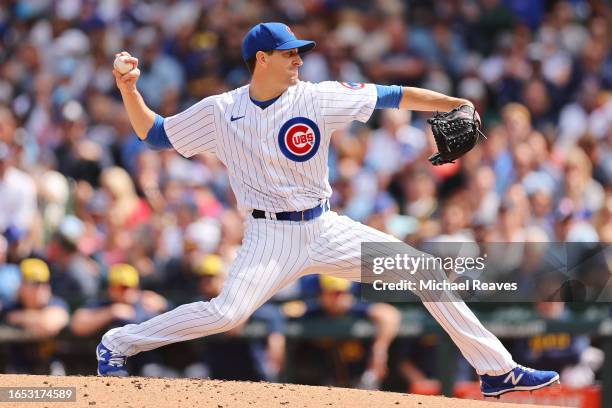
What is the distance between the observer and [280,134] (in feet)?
18.4

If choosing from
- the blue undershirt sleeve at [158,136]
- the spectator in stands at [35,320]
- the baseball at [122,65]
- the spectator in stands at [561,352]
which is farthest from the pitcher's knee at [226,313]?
the spectator in stands at [561,352]

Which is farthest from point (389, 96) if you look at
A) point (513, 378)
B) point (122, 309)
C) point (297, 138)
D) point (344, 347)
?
point (122, 309)

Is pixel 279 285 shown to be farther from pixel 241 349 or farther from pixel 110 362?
pixel 241 349

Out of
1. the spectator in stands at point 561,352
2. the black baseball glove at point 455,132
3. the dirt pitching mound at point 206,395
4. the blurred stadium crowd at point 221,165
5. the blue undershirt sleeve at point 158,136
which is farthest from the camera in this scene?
the blurred stadium crowd at point 221,165

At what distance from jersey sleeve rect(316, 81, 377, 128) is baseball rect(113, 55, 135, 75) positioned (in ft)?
2.80

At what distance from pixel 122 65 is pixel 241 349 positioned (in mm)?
3024

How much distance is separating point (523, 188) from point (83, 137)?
12.3ft

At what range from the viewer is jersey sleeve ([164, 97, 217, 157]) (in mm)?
5762

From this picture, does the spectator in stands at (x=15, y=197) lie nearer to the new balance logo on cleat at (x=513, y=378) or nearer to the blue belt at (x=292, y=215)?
the blue belt at (x=292, y=215)

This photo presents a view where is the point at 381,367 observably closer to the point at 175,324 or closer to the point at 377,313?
the point at 377,313

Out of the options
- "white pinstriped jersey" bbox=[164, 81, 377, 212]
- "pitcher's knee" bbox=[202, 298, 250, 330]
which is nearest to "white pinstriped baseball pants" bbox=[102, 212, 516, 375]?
"pitcher's knee" bbox=[202, 298, 250, 330]

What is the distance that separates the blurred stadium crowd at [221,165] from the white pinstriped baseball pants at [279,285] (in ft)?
7.78

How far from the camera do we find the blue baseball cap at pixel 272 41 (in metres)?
5.68

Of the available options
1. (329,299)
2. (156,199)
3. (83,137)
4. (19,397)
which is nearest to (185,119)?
(19,397)
